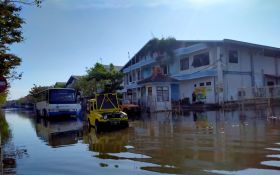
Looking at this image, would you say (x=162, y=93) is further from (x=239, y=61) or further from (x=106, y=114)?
(x=106, y=114)

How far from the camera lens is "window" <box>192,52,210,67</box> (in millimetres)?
33875

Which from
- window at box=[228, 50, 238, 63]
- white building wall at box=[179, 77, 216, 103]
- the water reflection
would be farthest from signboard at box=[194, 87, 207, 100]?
the water reflection

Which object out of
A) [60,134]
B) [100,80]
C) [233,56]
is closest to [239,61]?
[233,56]

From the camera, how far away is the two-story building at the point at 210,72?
3241 cm

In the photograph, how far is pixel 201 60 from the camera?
113 ft

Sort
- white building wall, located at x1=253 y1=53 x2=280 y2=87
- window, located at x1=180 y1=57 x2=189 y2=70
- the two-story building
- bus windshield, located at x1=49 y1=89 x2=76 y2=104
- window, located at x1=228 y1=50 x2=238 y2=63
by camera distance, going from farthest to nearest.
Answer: window, located at x1=180 y1=57 x2=189 y2=70, white building wall, located at x1=253 y1=53 x2=280 y2=87, window, located at x1=228 y1=50 x2=238 y2=63, the two-story building, bus windshield, located at x1=49 y1=89 x2=76 y2=104

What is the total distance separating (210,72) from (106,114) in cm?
1742

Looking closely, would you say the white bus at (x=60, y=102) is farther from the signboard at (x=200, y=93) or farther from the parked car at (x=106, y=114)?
the signboard at (x=200, y=93)

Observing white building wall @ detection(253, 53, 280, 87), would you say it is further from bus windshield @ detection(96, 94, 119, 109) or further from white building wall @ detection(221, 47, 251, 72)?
bus windshield @ detection(96, 94, 119, 109)

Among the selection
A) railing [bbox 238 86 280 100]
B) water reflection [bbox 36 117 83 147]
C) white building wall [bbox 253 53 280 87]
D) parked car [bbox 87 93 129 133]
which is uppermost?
white building wall [bbox 253 53 280 87]

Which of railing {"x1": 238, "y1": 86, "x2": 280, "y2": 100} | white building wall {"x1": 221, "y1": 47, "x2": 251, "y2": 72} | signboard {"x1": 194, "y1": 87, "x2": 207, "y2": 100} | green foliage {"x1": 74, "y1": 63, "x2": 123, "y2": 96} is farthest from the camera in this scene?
green foliage {"x1": 74, "y1": 63, "x2": 123, "y2": 96}

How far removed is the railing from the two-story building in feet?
8.89

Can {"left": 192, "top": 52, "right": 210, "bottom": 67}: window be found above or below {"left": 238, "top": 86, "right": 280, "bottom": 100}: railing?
above

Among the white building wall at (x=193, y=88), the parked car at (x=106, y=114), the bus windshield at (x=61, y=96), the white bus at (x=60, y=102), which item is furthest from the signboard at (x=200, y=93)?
the parked car at (x=106, y=114)
